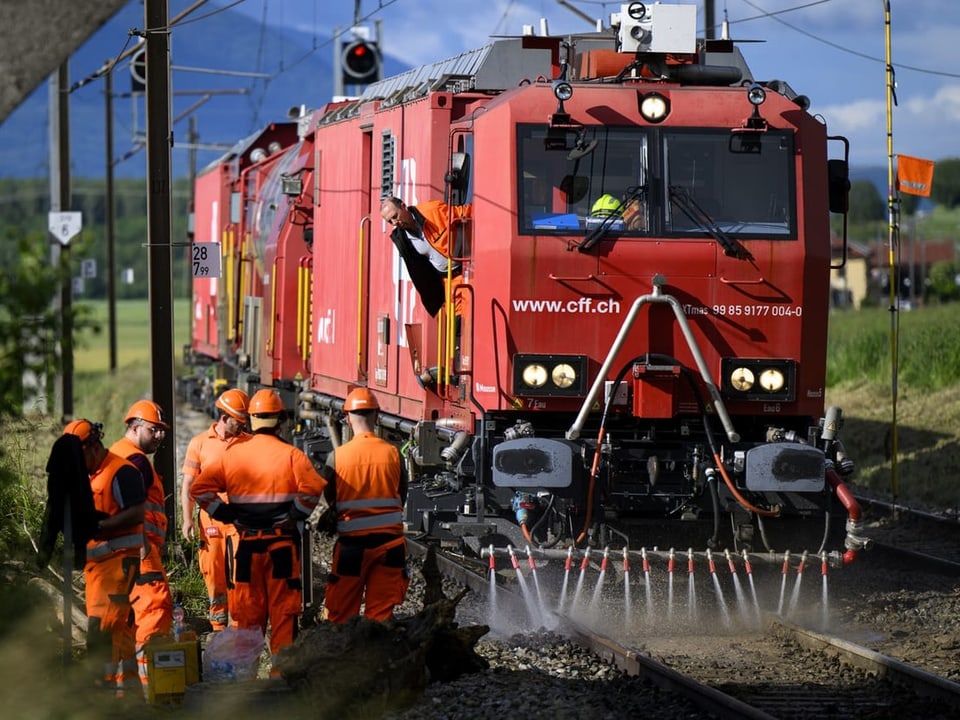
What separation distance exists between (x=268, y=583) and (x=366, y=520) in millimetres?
689

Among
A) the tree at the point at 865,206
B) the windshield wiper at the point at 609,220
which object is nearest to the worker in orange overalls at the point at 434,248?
the windshield wiper at the point at 609,220

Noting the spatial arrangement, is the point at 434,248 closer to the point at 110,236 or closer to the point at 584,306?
the point at 584,306

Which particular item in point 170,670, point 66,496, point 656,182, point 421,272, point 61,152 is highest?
point 61,152

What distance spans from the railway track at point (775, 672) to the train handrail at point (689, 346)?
117cm

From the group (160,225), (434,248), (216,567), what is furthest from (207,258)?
(216,567)

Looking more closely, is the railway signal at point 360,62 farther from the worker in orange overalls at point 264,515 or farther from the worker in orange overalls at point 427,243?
the worker in orange overalls at point 264,515

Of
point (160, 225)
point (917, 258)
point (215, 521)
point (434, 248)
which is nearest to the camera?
point (215, 521)

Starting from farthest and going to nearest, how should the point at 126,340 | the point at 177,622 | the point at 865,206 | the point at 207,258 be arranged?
the point at 865,206, the point at 126,340, the point at 207,258, the point at 177,622

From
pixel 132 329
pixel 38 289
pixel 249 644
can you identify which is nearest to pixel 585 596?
pixel 249 644

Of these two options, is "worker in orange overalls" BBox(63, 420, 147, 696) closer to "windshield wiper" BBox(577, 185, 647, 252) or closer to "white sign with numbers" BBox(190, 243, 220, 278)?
"windshield wiper" BBox(577, 185, 647, 252)

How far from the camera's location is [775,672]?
29.8ft

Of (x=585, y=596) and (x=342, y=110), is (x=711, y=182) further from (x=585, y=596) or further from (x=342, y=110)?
(x=342, y=110)

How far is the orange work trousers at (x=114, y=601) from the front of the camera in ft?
27.6

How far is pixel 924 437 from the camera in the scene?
2184 centimetres
